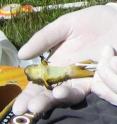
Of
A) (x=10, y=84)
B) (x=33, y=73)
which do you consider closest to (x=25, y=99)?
(x=33, y=73)

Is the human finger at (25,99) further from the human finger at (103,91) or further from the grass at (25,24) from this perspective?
the grass at (25,24)

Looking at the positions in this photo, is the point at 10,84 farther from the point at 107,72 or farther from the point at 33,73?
the point at 107,72

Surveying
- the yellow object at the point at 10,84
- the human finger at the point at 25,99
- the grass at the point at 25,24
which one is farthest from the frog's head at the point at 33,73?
the grass at the point at 25,24

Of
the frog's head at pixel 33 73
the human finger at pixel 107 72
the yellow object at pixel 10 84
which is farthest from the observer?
the yellow object at pixel 10 84

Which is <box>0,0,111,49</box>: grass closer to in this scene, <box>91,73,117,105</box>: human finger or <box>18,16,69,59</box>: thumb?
<box>18,16,69,59</box>: thumb

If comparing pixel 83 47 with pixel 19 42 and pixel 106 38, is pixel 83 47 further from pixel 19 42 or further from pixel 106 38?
pixel 19 42

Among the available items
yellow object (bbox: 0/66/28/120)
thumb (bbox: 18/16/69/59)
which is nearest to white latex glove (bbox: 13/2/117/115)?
thumb (bbox: 18/16/69/59)
